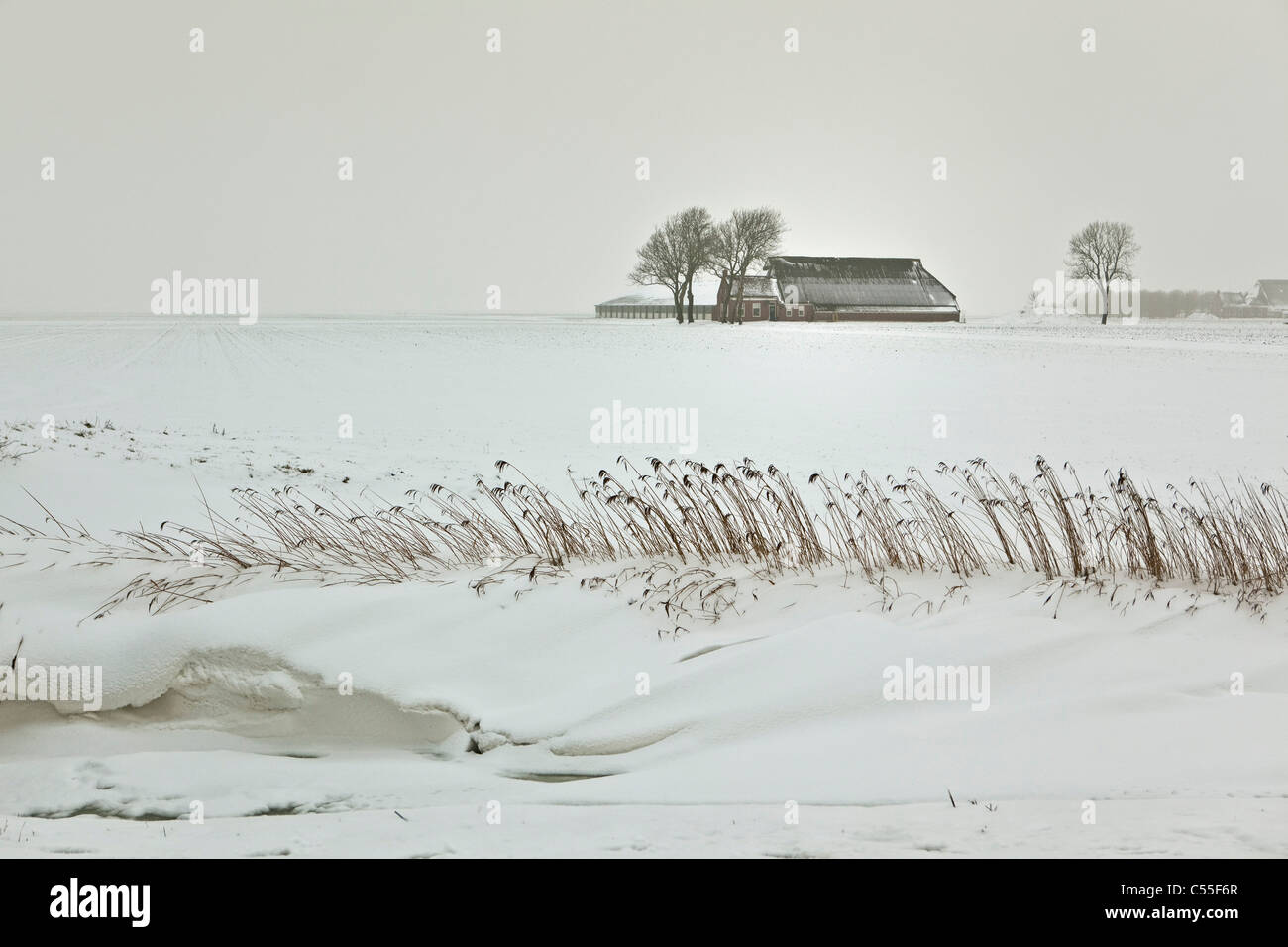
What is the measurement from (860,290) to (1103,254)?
15.3 meters

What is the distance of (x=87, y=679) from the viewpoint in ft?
19.1

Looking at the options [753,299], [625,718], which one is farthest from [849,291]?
[625,718]

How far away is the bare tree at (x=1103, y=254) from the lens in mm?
52678

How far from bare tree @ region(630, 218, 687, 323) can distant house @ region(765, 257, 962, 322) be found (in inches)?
238

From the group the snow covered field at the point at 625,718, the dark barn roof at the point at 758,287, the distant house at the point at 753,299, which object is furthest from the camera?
the dark barn roof at the point at 758,287

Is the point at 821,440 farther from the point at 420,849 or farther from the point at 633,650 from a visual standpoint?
the point at 420,849

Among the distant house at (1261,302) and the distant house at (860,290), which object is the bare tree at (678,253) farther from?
the distant house at (1261,302)

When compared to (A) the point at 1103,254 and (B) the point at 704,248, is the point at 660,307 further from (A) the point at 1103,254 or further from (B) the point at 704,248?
(A) the point at 1103,254

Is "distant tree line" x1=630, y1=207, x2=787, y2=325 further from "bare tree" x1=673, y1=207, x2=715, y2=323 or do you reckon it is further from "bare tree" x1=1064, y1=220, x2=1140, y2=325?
"bare tree" x1=1064, y1=220, x2=1140, y2=325

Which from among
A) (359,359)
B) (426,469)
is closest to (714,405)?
(426,469)

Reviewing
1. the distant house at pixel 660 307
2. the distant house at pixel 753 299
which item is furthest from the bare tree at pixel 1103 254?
the distant house at pixel 660 307

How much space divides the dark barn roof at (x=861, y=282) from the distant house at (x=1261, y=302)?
1629 centimetres

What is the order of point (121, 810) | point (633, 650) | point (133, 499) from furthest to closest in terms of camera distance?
1. point (133, 499)
2. point (633, 650)
3. point (121, 810)

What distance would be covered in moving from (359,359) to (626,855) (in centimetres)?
2985
